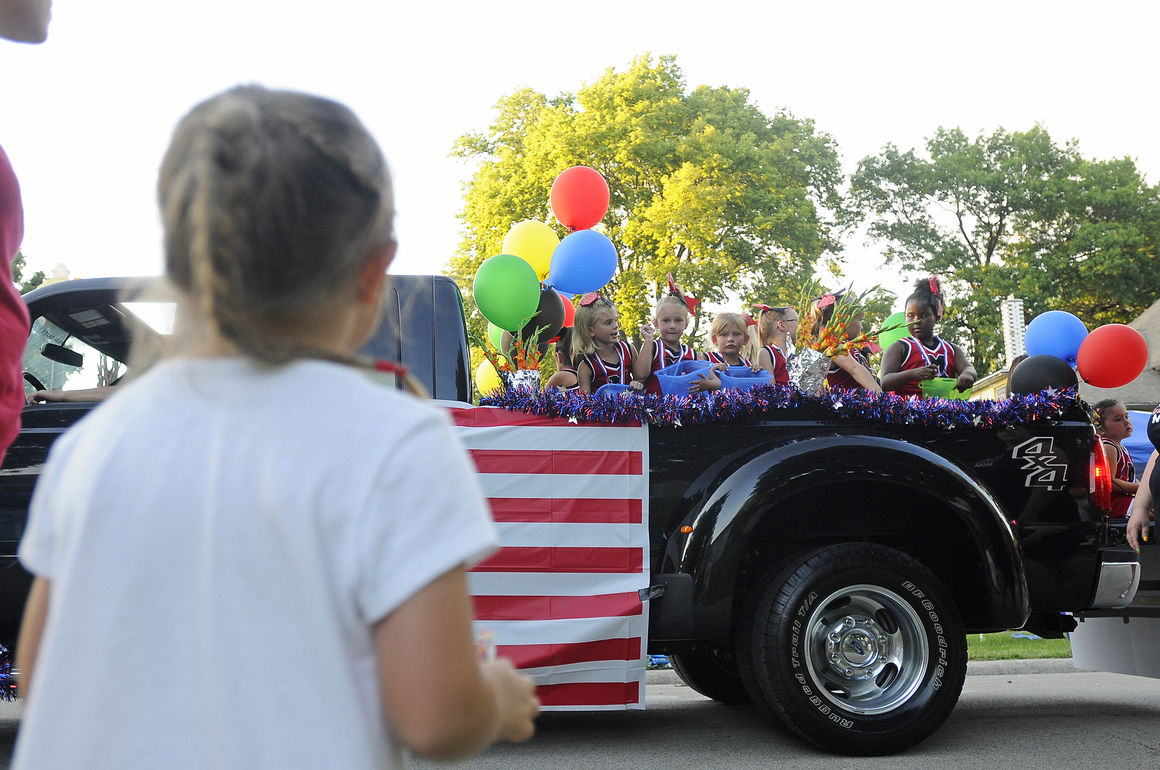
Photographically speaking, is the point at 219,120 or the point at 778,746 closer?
the point at 219,120

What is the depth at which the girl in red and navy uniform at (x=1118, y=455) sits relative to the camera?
5.86 m

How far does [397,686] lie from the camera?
0.97 metres

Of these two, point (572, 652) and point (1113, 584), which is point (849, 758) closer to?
point (572, 652)

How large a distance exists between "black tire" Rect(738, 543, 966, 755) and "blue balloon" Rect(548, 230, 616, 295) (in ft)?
11.8

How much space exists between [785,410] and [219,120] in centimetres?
370

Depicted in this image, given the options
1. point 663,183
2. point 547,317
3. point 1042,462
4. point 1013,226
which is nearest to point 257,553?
point 1042,462

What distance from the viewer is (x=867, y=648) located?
14.4ft

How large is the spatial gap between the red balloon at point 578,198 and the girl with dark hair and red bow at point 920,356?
298 centimetres

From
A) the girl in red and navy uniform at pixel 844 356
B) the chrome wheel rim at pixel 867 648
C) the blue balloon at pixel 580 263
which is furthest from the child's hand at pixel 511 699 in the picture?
the blue balloon at pixel 580 263

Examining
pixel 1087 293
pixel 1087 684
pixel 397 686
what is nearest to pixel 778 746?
pixel 1087 684

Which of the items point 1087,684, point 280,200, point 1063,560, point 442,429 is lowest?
point 1087,684

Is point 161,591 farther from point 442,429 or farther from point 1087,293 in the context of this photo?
point 1087,293

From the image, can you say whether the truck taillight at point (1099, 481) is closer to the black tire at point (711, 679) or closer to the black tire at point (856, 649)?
the black tire at point (856, 649)

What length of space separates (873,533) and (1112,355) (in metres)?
2.55
